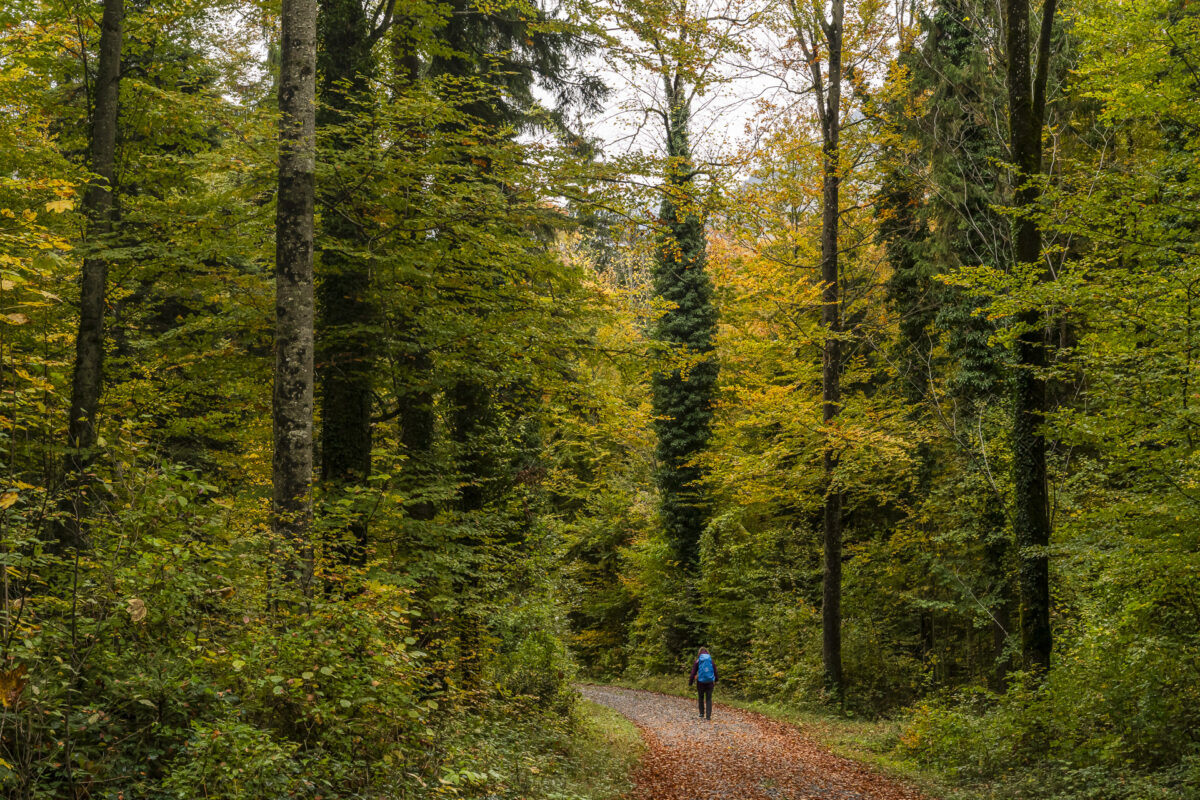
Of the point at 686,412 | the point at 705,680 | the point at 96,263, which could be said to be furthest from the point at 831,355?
the point at 96,263

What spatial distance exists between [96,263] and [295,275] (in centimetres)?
407

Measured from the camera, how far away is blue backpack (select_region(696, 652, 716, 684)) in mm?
15469

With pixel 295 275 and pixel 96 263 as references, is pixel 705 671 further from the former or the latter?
pixel 96 263

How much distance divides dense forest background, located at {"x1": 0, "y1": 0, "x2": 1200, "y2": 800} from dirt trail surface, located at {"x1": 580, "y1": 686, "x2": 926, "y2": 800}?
1208mm

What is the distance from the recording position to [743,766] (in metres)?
10.7

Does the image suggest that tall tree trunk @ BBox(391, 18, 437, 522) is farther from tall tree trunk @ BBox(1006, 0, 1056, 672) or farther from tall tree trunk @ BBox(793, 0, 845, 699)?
tall tree trunk @ BBox(793, 0, 845, 699)

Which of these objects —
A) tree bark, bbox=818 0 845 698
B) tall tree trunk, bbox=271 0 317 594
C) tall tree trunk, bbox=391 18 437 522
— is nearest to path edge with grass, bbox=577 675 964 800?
tree bark, bbox=818 0 845 698

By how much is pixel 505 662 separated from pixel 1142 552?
887 cm

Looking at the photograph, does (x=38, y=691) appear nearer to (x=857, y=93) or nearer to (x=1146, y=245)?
(x=1146, y=245)

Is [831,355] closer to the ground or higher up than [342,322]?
higher up

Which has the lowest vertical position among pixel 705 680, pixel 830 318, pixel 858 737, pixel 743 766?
pixel 858 737

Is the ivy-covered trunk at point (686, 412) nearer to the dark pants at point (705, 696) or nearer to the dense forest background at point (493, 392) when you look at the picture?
the dense forest background at point (493, 392)

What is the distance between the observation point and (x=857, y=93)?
1881 centimetres

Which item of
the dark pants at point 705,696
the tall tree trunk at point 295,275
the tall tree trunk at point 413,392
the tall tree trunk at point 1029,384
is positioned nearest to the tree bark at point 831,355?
the dark pants at point 705,696
